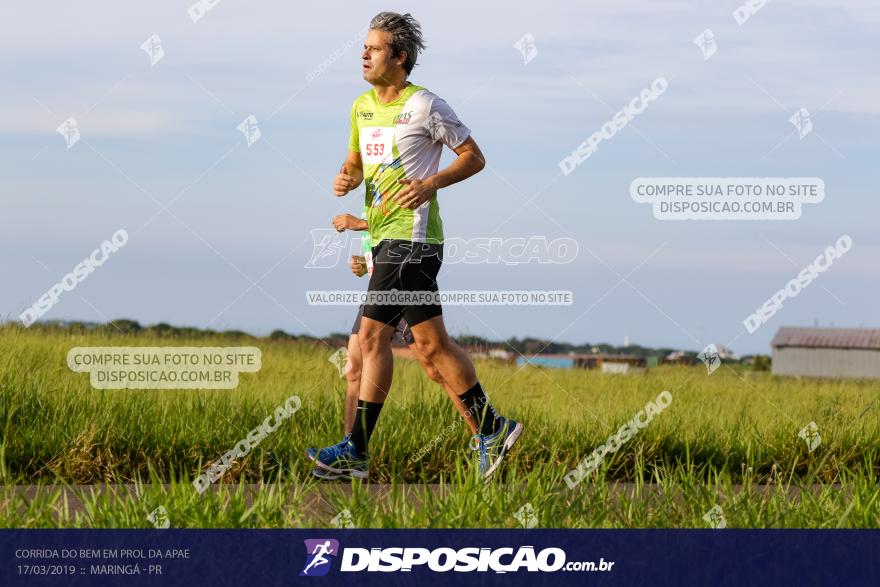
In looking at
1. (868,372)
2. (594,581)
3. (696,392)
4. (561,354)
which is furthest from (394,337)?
(868,372)

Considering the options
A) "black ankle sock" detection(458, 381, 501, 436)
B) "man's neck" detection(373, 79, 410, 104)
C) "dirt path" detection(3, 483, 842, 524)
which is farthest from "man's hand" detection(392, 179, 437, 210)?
"dirt path" detection(3, 483, 842, 524)

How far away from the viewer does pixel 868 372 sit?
36000 millimetres

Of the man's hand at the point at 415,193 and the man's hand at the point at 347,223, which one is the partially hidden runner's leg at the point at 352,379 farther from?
the man's hand at the point at 415,193

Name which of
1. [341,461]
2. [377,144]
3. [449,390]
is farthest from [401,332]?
[377,144]

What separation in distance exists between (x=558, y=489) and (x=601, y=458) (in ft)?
2.98

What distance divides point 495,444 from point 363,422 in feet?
2.37

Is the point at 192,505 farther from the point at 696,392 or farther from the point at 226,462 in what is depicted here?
the point at 696,392

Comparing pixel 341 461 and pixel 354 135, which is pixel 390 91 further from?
pixel 341 461

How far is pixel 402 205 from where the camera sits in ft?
18.2

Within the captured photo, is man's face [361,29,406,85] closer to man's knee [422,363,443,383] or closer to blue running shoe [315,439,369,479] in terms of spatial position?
man's knee [422,363,443,383]

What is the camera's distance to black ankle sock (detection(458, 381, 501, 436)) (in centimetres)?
584

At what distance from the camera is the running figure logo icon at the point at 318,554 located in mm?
4059

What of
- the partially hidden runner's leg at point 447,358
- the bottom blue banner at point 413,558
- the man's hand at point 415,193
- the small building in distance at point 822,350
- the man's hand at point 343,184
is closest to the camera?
the bottom blue banner at point 413,558

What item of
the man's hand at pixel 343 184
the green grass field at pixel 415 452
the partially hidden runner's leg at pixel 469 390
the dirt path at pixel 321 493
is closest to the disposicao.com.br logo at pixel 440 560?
the green grass field at pixel 415 452
